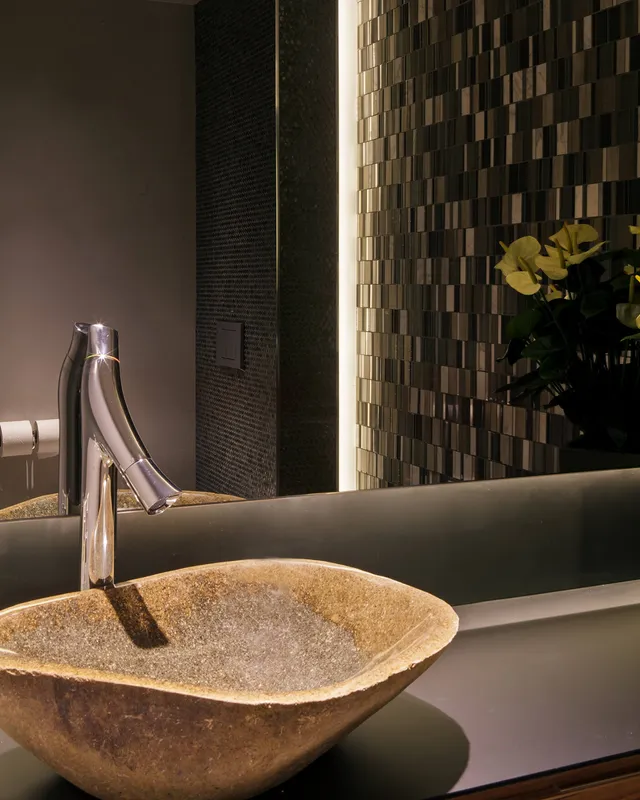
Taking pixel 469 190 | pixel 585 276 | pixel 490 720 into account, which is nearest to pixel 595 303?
pixel 585 276

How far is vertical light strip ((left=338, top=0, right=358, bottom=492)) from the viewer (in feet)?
4.31

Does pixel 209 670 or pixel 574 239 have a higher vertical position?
pixel 574 239

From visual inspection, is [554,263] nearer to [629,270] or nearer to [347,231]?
[629,270]

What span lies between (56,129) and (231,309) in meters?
0.31

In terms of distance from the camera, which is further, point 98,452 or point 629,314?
point 629,314

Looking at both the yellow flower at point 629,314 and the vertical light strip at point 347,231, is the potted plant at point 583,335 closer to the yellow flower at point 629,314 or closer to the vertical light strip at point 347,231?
the yellow flower at point 629,314

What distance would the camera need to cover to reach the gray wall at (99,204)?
1.16m

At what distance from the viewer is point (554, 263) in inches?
59.4

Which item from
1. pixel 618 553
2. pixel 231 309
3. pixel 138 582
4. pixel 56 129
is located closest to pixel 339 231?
pixel 231 309

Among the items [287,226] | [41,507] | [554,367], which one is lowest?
[41,507]

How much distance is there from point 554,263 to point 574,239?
0.05 m

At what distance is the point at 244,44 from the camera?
124 cm

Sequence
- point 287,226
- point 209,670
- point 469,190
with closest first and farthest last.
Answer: point 209,670
point 287,226
point 469,190

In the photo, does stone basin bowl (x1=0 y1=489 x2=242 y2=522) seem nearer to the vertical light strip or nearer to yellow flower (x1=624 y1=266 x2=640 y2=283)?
the vertical light strip
